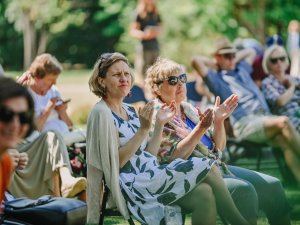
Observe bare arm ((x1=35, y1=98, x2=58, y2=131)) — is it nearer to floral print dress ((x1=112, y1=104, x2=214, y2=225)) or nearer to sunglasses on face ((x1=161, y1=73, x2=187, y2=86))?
sunglasses on face ((x1=161, y1=73, x2=187, y2=86))

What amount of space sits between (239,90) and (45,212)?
19.3ft

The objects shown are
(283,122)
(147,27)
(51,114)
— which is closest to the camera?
(51,114)

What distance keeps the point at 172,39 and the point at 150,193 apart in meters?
25.5

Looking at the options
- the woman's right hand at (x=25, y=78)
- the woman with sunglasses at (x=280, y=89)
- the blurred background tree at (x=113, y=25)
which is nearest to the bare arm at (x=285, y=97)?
the woman with sunglasses at (x=280, y=89)

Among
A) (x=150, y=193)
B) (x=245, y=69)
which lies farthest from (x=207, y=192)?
(x=245, y=69)

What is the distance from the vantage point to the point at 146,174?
6039 millimetres

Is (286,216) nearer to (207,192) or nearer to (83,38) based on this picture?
(207,192)

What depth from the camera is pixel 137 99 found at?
33.7 ft

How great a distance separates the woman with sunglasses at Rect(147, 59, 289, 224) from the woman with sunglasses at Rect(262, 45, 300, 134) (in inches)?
134

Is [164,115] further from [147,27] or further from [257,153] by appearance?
[147,27]

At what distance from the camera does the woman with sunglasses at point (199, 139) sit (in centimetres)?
639

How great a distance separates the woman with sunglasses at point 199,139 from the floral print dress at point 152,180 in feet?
1.00

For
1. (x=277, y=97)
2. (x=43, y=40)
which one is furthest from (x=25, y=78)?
(x=43, y=40)

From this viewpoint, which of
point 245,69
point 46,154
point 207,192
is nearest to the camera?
point 207,192
